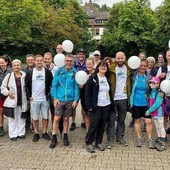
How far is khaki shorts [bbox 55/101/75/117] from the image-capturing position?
6602mm

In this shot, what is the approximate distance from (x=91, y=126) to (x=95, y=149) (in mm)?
511

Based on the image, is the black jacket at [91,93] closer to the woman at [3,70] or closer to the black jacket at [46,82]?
the black jacket at [46,82]

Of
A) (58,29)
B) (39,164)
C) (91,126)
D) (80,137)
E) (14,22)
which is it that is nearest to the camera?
(39,164)

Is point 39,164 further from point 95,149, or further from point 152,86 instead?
point 152,86

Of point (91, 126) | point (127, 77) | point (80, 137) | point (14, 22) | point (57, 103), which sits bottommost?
point (80, 137)

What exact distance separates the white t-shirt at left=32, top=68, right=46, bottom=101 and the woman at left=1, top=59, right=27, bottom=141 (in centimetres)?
35

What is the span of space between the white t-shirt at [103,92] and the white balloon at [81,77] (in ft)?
0.98

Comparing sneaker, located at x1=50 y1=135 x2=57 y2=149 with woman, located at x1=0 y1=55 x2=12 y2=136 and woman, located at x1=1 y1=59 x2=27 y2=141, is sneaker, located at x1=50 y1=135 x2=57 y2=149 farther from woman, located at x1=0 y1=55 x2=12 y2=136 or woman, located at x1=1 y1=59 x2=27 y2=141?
woman, located at x1=0 y1=55 x2=12 y2=136

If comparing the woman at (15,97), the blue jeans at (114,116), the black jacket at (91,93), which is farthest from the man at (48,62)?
the blue jeans at (114,116)

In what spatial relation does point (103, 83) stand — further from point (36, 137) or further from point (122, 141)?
point (36, 137)

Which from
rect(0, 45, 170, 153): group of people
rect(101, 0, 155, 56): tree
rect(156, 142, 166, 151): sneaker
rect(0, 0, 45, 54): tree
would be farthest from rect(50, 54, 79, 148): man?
rect(101, 0, 155, 56): tree

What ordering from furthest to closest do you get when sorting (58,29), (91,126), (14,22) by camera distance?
(58,29), (14,22), (91,126)

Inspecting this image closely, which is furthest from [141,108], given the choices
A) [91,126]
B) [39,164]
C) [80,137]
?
[39,164]

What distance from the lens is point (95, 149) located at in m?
6.42
